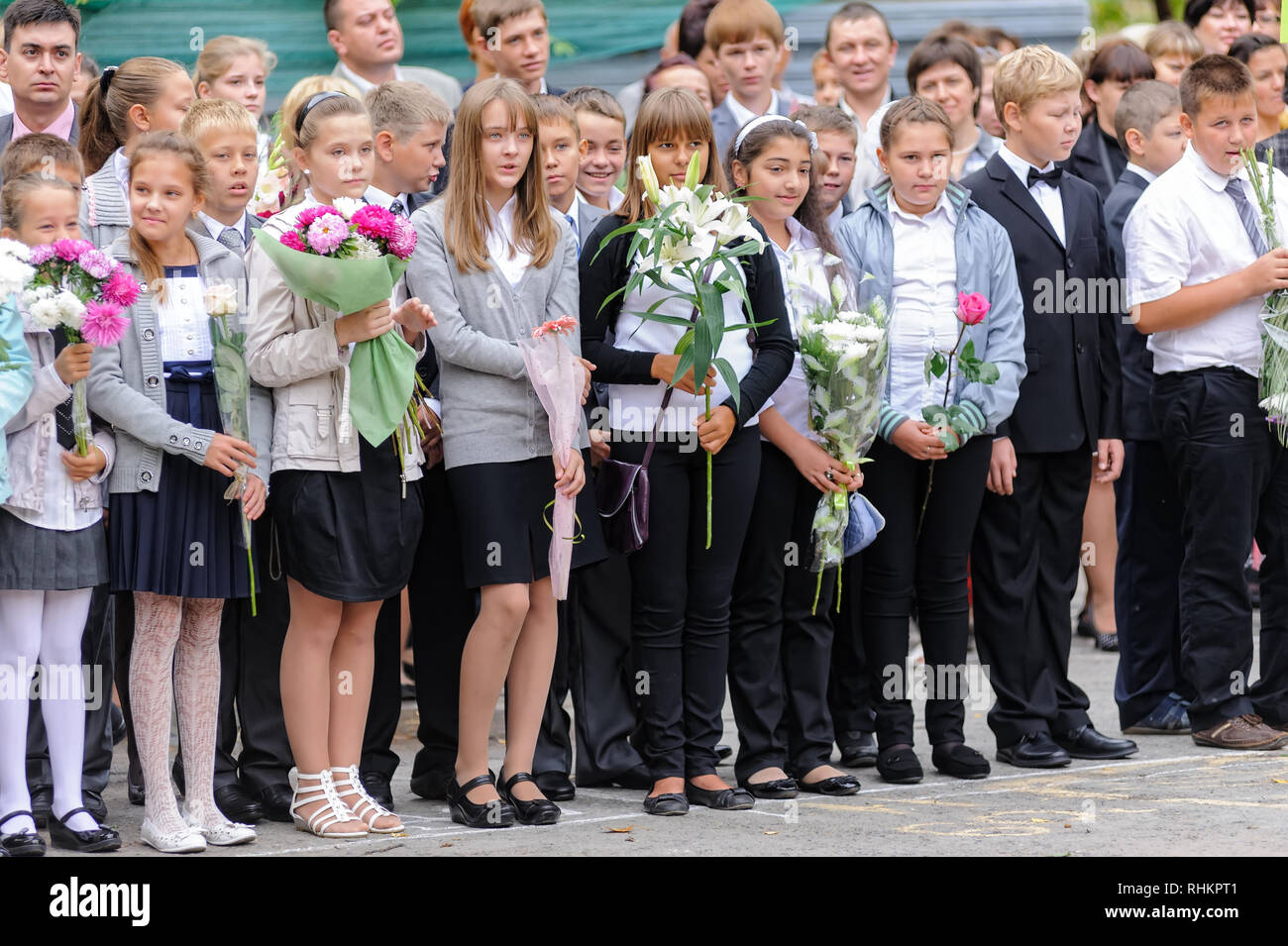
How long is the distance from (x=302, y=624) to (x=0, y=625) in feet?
2.93

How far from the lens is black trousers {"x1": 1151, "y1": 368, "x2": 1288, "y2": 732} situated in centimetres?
681

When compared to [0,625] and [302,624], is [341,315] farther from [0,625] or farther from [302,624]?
[0,625]

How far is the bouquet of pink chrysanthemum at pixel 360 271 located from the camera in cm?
527

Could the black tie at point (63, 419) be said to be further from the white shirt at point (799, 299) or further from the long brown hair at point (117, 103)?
the white shirt at point (799, 299)

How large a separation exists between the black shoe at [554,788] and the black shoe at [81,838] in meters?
1.49

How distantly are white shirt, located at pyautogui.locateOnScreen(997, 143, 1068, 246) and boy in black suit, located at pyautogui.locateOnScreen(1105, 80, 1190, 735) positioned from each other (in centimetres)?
40

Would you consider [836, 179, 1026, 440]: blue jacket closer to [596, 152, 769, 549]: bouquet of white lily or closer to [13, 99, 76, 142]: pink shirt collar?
[596, 152, 769, 549]: bouquet of white lily

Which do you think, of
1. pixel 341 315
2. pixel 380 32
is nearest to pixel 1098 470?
pixel 341 315

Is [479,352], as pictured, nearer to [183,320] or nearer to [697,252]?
[697,252]

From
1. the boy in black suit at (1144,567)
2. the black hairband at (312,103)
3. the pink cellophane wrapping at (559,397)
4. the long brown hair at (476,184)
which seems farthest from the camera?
the boy in black suit at (1144,567)

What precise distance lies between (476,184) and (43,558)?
180cm

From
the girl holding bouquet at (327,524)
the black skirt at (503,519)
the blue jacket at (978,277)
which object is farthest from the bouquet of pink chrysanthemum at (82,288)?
the blue jacket at (978,277)

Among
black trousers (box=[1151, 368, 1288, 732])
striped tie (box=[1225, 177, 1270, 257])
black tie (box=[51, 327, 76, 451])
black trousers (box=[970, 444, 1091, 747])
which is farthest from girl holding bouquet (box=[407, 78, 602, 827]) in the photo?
striped tie (box=[1225, 177, 1270, 257])

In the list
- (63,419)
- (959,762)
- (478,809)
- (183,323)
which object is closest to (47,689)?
(63,419)
